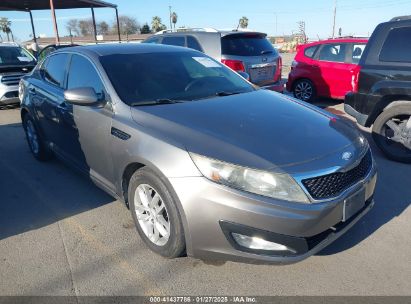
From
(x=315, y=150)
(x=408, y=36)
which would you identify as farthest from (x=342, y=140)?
(x=408, y=36)

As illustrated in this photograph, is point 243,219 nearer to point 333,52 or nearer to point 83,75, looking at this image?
point 83,75

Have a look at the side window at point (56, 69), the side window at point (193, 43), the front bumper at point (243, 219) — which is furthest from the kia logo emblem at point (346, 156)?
the side window at point (193, 43)

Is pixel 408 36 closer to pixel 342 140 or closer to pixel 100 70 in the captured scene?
pixel 342 140

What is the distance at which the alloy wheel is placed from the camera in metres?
2.72

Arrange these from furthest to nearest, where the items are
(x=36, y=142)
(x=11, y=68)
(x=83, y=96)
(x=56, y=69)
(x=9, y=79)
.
Answer: (x=11, y=68), (x=9, y=79), (x=36, y=142), (x=56, y=69), (x=83, y=96)

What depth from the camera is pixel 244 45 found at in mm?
7461

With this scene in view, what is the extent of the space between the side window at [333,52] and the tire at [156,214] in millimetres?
6640

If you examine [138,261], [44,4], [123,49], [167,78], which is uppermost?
[44,4]

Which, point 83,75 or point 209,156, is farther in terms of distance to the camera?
point 83,75

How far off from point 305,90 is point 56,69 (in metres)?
6.20

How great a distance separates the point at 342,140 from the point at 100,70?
7.28 ft

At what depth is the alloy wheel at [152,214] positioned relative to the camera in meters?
2.72

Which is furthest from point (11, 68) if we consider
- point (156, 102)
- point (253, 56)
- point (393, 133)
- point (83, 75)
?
point (393, 133)

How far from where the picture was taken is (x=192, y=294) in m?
2.46
